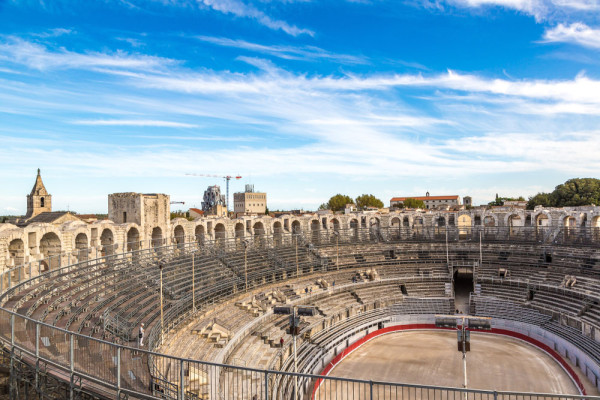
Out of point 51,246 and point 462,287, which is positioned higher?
point 51,246

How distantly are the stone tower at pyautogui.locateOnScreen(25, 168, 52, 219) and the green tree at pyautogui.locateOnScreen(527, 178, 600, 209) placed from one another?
85124 millimetres

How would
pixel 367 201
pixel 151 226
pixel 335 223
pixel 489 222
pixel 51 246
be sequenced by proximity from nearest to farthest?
pixel 51 246
pixel 151 226
pixel 335 223
pixel 489 222
pixel 367 201

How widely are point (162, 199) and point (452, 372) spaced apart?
2478 centimetres

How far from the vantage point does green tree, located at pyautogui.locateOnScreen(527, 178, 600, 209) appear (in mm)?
74562

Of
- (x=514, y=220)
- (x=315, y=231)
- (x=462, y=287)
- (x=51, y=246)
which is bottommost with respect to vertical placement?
(x=462, y=287)

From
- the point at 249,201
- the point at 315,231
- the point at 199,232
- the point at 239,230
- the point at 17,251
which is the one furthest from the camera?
the point at 249,201

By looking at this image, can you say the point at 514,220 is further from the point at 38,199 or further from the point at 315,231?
the point at 38,199

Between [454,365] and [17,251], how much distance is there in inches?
984

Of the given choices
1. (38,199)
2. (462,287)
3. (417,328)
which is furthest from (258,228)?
(38,199)

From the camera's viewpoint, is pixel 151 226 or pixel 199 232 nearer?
pixel 151 226

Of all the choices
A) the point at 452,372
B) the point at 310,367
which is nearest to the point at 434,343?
the point at 452,372

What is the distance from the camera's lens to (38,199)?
7044 centimetres

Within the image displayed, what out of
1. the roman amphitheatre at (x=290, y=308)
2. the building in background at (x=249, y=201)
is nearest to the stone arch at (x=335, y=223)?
the roman amphitheatre at (x=290, y=308)

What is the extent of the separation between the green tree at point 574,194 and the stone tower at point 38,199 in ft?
279
